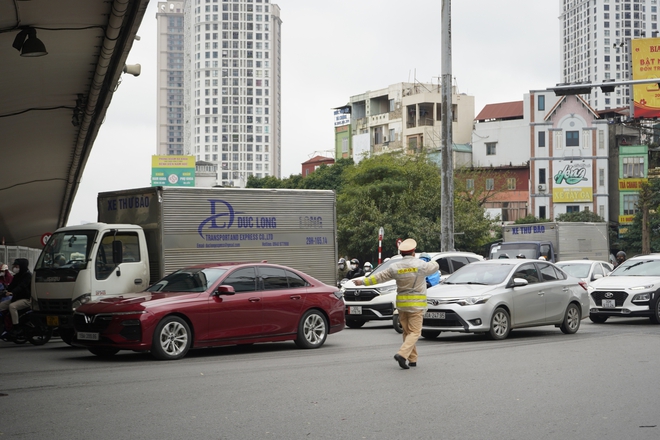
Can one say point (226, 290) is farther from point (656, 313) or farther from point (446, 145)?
point (446, 145)

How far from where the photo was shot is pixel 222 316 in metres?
13.6

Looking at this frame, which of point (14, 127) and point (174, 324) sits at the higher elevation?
point (14, 127)

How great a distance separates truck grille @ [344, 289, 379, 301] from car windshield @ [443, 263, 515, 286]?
3385 mm

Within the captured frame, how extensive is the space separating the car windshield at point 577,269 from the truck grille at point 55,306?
15.2 m

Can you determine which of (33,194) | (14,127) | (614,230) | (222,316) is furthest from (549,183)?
(222,316)

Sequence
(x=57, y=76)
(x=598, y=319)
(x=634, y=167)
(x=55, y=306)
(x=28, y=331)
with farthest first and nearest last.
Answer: (x=634, y=167), (x=598, y=319), (x=57, y=76), (x=28, y=331), (x=55, y=306)

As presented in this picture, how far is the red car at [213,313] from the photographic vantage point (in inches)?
505

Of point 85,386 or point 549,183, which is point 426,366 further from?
point 549,183

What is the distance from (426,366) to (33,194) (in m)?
37.0

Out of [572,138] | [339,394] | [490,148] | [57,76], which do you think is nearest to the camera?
[339,394]

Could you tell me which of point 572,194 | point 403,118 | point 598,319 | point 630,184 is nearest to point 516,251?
point 598,319

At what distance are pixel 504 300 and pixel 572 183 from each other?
77845 millimetres

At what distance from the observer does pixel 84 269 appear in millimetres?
15273

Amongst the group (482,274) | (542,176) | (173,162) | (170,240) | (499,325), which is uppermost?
(173,162)
